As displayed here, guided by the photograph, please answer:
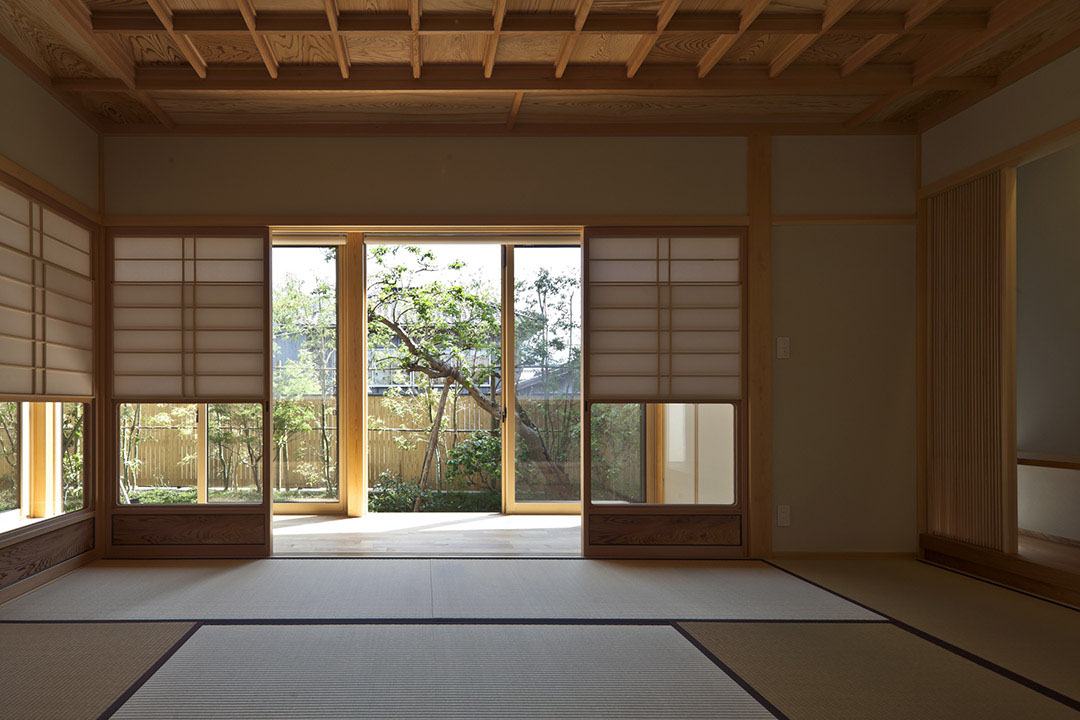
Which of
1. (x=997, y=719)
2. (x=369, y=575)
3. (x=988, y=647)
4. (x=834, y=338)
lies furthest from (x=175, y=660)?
(x=834, y=338)

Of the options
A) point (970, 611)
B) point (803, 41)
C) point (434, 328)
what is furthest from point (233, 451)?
point (970, 611)

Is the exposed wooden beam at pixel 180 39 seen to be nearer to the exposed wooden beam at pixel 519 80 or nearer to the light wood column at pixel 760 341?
the exposed wooden beam at pixel 519 80

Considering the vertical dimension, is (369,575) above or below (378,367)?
below

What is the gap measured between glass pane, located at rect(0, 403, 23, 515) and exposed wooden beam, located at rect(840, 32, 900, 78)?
4762 millimetres

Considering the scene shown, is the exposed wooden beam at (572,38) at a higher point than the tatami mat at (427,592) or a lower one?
higher

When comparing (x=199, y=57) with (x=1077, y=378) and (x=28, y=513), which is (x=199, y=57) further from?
(x=1077, y=378)

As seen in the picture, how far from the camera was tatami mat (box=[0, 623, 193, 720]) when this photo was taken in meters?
2.40

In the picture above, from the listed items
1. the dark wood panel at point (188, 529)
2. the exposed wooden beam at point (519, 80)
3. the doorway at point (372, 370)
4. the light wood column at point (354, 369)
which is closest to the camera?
the exposed wooden beam at point (519, 80)

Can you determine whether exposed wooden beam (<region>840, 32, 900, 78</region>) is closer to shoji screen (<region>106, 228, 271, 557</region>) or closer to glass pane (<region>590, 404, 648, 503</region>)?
glass pane (<region>590, 404, 648, 503</region>)

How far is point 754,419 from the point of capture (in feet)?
15.5

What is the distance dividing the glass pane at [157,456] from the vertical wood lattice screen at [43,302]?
2.01ft

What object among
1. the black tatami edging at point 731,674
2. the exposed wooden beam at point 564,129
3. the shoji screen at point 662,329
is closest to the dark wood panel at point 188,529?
the shoji screen at point 662,329

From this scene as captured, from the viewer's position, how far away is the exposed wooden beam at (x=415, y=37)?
3.37 meters

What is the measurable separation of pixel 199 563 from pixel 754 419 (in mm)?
3447
